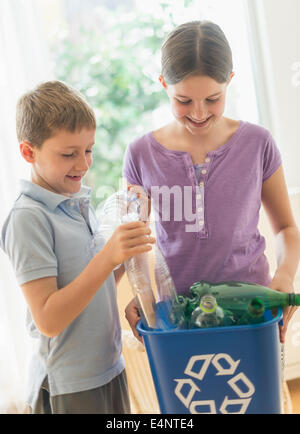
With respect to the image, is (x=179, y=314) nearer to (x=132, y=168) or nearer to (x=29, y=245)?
(x=29, y=245)

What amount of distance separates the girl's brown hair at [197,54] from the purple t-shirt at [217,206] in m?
0.18

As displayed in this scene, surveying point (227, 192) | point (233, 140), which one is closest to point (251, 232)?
point (227, 192)

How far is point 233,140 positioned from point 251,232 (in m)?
0.22

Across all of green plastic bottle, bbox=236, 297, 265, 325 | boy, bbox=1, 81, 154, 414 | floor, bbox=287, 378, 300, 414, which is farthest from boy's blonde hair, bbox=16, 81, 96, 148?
floor, bbox=287, 378, 300, 414

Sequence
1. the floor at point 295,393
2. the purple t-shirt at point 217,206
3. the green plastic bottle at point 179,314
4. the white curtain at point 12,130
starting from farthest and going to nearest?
the floor at point 295,393
the white curtain at point 12,130
the purple t-shirt at point 217,206
the green plastic bottle at point 179,314

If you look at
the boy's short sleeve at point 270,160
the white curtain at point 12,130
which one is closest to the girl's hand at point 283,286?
the boy's short sleeve at point 270,160

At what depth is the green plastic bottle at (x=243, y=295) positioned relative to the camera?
93 centimetres

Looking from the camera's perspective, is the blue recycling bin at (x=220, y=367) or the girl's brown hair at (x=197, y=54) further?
the girl's brown hair at (x=197, y=54)

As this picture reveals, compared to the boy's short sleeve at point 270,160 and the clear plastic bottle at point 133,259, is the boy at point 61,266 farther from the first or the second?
the boy's short sleeve at point 270,160

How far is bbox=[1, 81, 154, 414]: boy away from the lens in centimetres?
92

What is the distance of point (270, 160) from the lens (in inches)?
46.0

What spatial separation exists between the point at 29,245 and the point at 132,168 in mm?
396

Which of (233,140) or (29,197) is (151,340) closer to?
(29,197)

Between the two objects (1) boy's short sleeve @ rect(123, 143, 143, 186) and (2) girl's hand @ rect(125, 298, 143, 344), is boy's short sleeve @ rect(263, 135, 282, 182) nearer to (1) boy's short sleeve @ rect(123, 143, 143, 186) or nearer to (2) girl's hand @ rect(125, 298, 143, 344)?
(1) boy's short sleeve @ rect(123, 143, 143, 186)
